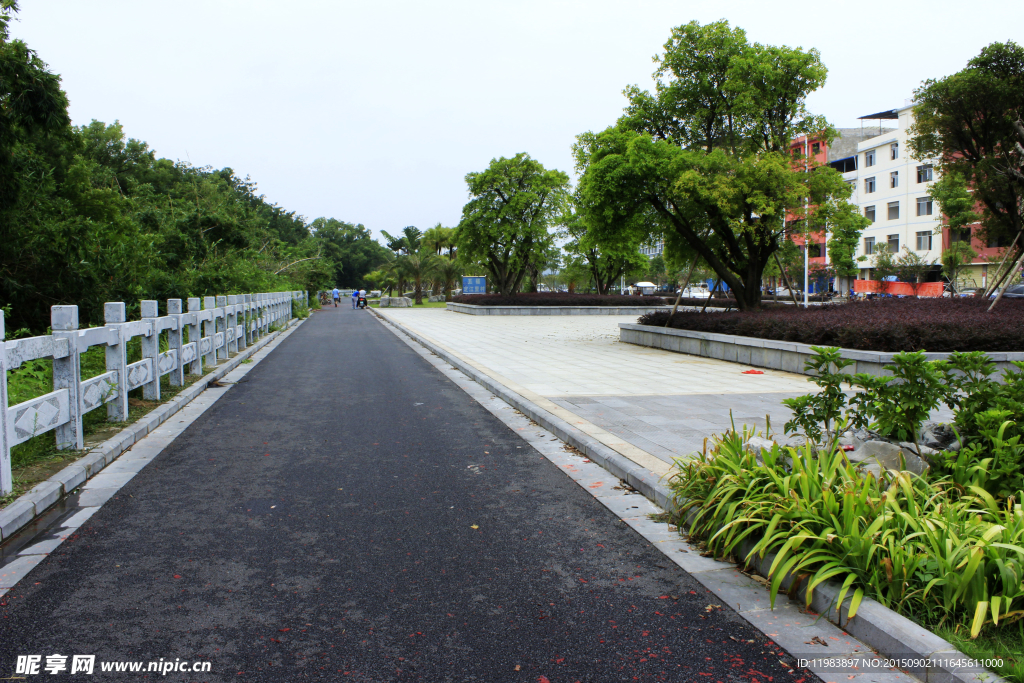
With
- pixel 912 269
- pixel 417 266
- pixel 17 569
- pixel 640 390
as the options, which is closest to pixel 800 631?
pixel 17 569

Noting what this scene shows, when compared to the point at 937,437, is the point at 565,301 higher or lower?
higher

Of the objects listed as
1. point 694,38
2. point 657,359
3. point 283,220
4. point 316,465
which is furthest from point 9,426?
point 283,220

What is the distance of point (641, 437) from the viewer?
276 inches

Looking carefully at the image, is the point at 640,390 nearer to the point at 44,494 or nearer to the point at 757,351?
the point at 757,351

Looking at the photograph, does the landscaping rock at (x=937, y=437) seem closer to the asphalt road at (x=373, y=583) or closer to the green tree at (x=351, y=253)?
the asphalt road at (x=373, y=583)

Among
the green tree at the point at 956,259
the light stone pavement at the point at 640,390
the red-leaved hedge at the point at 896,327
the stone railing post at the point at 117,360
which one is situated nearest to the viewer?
the light stone pavement at the point at 640,390

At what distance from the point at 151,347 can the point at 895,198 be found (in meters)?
61.3

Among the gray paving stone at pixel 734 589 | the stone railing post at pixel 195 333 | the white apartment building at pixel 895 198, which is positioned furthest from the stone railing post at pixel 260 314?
the white apartment building at pixel 895 198

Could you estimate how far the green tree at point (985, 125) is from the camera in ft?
56.4

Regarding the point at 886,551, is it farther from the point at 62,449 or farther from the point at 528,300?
the point at 528,300

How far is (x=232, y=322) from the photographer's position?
1700cm

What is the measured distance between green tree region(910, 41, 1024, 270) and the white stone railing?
17955mm

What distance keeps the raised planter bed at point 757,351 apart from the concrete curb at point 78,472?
7.71m

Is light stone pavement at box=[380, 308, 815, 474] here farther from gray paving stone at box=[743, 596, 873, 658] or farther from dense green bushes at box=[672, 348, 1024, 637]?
gray paving stone at box=[743, 596, 873, 658]
